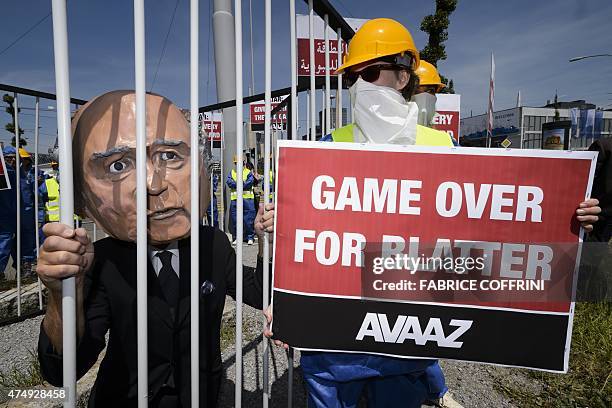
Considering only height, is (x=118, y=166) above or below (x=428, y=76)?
below

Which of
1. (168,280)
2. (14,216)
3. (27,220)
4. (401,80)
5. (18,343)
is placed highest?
(401,80)

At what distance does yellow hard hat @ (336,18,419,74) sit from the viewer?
162 cm

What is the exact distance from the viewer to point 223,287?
1.54m

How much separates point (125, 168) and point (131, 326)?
1.98 ft

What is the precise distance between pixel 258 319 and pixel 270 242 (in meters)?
2.49

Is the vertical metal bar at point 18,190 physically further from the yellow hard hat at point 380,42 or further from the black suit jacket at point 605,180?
the black suit jacket at point 605,180

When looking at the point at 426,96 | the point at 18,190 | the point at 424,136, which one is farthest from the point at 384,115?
the point at 18,190

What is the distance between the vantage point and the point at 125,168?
3.72ft

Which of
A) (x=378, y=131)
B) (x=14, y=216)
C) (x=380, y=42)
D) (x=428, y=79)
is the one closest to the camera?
(x=378, y=131)

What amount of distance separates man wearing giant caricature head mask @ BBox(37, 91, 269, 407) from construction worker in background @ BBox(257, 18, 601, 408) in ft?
1.08

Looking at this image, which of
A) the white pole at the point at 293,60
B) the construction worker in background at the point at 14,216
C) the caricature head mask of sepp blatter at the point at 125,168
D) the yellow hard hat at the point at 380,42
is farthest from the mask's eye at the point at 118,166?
the construction worker in background at the point at 14,216

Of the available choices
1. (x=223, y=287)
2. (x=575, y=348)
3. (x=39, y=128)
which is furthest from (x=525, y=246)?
(x=39, y=128)

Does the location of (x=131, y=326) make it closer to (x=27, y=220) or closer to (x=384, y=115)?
(x=384, y=115)

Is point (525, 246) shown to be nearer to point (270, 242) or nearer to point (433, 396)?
point (270, 242)
